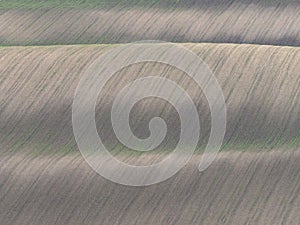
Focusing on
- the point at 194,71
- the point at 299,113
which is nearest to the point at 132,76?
the point at 194,71

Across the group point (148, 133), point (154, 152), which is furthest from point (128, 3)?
point (154, 152)

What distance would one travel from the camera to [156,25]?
47781 millimetres

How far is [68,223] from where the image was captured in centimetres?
2759

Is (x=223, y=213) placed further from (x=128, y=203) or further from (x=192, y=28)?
(x=192, y=28)

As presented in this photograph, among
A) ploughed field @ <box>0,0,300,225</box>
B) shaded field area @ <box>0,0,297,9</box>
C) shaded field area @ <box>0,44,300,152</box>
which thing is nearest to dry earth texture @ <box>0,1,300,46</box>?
ploughed field @ <box>0,0,300,225</box>

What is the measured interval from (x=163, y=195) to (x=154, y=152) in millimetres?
3369

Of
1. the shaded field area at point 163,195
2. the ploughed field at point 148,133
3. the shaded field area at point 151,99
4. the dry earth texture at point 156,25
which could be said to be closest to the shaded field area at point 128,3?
the dry earth texture at point 156,25

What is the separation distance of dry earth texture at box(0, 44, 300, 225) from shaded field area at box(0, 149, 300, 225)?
2.1 inches

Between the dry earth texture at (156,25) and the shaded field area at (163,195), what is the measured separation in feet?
58.8

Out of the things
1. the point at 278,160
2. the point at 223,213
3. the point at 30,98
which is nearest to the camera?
the point at 223,213

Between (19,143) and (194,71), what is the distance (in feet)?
42.1

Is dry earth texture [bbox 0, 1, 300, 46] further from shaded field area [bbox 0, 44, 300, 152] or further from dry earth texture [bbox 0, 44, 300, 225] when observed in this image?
shaded field area [bbox 0, 44, 300, 152]

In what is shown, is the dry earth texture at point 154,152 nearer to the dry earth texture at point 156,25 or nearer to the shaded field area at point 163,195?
the shaded field area at point 163,195

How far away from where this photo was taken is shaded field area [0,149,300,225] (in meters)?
27.6
